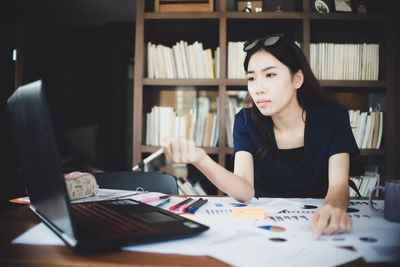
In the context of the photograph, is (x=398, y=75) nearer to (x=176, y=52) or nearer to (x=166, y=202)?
(x=176, y=52)

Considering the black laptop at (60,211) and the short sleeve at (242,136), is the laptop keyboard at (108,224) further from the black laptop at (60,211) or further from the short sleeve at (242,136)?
the short sleeve at (242,136)

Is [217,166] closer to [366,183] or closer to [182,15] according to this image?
[182,15]

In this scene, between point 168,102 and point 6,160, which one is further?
point 168,102

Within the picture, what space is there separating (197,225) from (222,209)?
0.27 meters

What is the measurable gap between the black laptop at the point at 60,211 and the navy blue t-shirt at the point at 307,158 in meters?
0.71

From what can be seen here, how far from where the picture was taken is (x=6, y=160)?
1478 mm

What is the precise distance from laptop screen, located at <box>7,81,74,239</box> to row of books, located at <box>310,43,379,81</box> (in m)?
1.95

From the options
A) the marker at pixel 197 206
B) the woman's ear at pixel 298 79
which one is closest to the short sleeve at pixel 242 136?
the woman's ear at pixel 298 79

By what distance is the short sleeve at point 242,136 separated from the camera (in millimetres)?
1261

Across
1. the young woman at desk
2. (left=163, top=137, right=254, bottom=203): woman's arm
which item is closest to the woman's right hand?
(left=163, top=137, right=254, bottom=203): woman's arm

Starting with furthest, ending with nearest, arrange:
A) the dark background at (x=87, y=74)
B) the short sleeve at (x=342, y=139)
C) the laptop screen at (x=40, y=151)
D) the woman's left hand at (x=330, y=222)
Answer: the dark background at (x=87, y=74)
the short sleeve at (x=342, y=139)
the woman's left hand at (x=330, y=222)
the laptop screen at (x=40, y=151)

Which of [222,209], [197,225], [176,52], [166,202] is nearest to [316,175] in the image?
[222,209]

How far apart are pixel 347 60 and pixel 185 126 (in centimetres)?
129

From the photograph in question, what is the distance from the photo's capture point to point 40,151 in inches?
20.1
